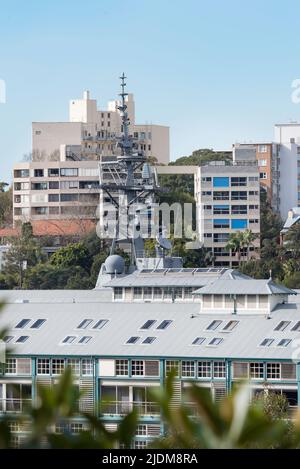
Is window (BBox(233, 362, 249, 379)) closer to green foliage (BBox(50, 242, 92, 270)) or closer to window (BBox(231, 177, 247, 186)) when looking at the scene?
green foliage (BBox(50, 242, 92, 270))

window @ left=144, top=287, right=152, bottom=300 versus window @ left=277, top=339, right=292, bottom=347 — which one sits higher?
window @ left=277, top=339, right=292, bottom=347

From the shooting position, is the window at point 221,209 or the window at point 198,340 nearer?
the window at point 198,340

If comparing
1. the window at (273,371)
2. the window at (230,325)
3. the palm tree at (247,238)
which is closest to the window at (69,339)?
the window at (230,325)

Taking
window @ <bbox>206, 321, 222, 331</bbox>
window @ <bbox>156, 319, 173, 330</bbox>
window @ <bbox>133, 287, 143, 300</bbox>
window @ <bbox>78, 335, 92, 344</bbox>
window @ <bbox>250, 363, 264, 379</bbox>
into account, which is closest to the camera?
window @ <bbox>250, 363, 264, 379</bbox>

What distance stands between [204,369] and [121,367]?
2.57m

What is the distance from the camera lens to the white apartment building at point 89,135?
12419 centimetres

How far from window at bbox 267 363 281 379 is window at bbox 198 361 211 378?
1.79 meters

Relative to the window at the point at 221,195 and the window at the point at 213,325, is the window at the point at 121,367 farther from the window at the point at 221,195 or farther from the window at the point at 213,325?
the window at the point at 221,195

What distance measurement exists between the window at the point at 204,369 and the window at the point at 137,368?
6.01ft

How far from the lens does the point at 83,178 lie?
115 meters

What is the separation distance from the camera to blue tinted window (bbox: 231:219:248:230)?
106m

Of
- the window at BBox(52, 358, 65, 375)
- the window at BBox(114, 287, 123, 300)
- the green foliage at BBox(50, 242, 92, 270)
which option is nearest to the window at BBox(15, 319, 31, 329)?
the window at BBox(52, 358, 65, 375)

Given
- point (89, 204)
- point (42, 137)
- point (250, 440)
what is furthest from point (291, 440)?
point (42, 137)
